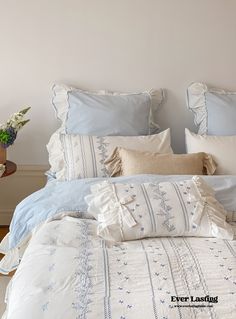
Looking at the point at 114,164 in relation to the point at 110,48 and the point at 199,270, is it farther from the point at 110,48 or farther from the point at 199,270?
the point at 199,270

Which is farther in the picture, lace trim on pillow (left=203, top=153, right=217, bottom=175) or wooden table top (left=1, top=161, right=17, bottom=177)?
wooden table top (left=1, top=161, right=17, bottom=177)

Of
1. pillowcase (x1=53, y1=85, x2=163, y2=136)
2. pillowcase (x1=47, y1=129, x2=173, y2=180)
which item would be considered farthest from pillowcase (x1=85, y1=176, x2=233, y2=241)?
pillowcase (x1=53, y1=85, x2=163, y2=136)

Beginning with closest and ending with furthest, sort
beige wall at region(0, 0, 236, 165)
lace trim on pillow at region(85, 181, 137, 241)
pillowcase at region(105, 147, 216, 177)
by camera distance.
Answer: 1. lace trim on pillow at region(85, 181, 137, 241)
2. pillowcase at region(105, 147, 216, 177)
3. beige wall at region(0, 0, 236, 165)

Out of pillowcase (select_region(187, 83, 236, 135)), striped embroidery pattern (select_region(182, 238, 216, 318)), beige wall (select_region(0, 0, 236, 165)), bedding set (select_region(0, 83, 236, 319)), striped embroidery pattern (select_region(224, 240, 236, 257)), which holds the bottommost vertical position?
striped embroidery pattern (select_region(224, 240, 236, 257))

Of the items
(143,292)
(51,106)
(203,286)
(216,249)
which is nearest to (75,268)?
(143,292)

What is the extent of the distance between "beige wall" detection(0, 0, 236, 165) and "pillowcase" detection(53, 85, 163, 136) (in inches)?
5.3

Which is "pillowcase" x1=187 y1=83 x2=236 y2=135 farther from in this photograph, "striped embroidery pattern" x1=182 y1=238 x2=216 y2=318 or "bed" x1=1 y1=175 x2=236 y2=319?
"striped embroidery pattern" x1=182 y1=238 x2=216 y2=318

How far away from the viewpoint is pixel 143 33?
248 cm

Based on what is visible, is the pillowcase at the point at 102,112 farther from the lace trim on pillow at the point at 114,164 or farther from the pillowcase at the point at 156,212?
the pillowcase at the point at 156,212

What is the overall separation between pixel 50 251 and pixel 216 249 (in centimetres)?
61

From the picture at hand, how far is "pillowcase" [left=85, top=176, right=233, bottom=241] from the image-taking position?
5.41 ft

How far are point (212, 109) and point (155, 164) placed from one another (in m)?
0.60

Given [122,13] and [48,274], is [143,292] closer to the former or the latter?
[48,274]

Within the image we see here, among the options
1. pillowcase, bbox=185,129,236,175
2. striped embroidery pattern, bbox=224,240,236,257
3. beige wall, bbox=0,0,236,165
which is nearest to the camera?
striped embroidery pattern, bbox=224,240,236,257
